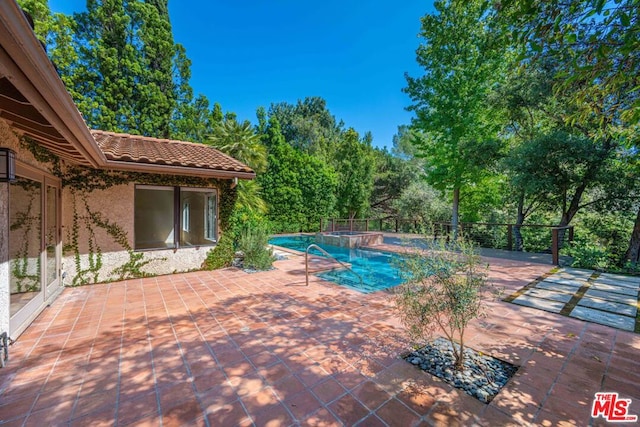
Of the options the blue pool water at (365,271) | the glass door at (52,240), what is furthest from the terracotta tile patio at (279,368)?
the blue pool water at (365,271)

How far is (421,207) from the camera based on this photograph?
20.5 m

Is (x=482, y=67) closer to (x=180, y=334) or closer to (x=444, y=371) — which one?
(x=444, y=371)

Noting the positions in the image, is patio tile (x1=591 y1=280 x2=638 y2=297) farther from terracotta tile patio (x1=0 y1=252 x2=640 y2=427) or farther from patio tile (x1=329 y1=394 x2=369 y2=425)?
patio tile (x1=329 y1=394 x2=369 y2=425)

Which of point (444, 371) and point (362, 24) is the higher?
point (362, 24)

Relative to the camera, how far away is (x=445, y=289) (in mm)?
2869

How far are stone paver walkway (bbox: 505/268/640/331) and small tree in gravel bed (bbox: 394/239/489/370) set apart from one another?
324cm

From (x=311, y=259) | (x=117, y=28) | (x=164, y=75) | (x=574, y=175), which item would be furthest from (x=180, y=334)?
(x=117, y=28)

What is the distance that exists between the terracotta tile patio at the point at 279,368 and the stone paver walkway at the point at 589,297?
44 cm

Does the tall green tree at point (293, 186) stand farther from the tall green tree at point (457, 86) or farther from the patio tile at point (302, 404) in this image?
the patio tile at point (302, 404)

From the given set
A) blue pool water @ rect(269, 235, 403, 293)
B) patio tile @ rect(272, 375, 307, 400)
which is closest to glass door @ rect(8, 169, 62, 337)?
patio tile @ rect(272, 375, 307, 400)

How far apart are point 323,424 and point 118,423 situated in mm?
1739

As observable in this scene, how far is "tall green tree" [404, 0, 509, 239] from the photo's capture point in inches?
494

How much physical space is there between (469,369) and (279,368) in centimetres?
215

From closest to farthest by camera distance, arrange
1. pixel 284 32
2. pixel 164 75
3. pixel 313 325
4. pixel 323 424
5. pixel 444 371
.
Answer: pixel 323 424
pixel 444 371
pixel 313 325
pixel 284 32
pixel 164 75
